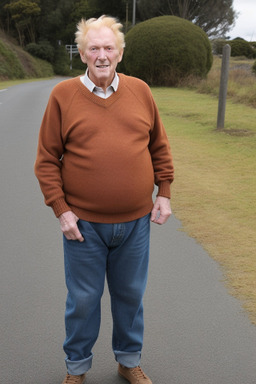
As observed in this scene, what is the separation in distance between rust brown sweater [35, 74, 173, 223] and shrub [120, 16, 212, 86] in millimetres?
25696

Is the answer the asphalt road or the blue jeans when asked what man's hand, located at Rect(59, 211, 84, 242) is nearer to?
the blue jeans

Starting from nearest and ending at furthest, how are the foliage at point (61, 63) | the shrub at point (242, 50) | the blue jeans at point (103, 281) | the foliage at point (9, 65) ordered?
the blue jeans at point (103, 281), the foliage at point (9, 65), the shrub at point (242, 50), the foliage at point (61, 63)

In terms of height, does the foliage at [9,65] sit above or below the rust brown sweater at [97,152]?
below

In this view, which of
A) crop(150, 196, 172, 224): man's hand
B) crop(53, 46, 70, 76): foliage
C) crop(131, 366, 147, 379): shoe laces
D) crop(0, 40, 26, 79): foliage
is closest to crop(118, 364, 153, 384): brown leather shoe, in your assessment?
crop(131, 366, 147, 379): shoe laces

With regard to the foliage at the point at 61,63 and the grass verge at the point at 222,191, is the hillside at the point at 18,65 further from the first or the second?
the grass verge at the point at 222,191

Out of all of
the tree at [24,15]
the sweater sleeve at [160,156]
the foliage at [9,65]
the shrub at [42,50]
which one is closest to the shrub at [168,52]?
the foliage at [9,65]

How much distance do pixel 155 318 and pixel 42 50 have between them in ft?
205

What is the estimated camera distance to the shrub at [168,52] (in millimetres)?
27562

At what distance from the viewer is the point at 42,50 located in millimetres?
62469

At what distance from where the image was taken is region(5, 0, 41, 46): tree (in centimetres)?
6125

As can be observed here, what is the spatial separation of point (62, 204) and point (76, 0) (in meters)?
74.5

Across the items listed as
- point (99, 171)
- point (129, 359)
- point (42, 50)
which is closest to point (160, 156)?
point (99, 171)

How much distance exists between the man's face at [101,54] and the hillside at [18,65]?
44.1m

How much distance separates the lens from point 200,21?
165 ft
